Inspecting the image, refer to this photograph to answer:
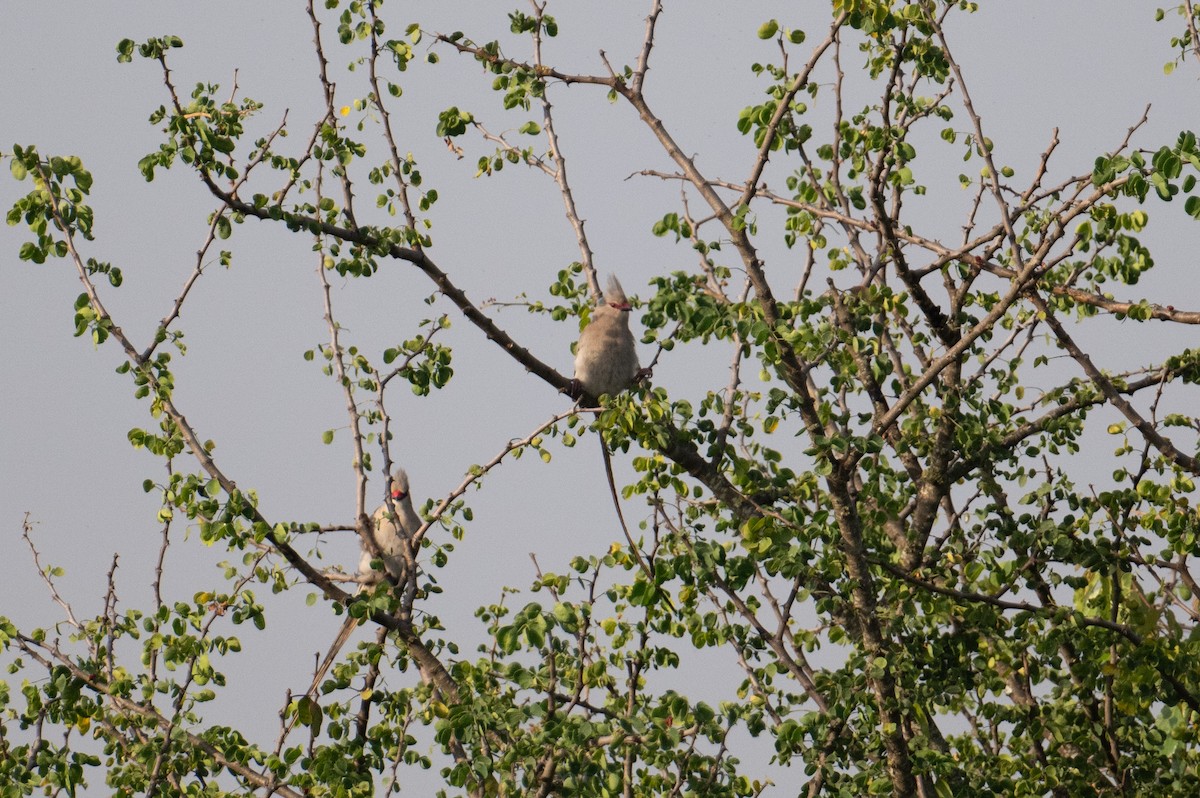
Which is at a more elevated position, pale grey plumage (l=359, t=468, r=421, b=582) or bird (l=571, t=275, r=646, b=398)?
pale grey plumage (l=359, t=468, r=421, b=582)

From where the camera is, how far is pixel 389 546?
8922 mm

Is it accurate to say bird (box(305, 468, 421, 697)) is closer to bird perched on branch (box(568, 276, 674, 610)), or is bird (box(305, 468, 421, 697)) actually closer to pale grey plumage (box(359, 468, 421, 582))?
pale grey plumage (box(359, 468, 421, 582))

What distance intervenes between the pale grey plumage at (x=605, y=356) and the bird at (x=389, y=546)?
1.13 meters

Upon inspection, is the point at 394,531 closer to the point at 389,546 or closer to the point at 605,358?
the point at 389,546

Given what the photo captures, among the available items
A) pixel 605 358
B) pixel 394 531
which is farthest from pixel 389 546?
pixel 605 358

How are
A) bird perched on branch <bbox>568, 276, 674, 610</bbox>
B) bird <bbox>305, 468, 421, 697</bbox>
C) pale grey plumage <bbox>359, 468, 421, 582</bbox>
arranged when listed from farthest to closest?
pale grey plumage <bbox>359, 468, 421, 582</bbox> → bird perched on branch <bbox>568, 276, 674, 610</bbox> → bird <bbox>305, 468, 421, 697</bbox>

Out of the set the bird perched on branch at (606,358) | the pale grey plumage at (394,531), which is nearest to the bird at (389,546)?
the pale grey plumage at (394,531)

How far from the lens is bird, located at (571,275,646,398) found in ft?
23.6

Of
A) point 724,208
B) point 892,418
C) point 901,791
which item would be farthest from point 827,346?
point 901,791

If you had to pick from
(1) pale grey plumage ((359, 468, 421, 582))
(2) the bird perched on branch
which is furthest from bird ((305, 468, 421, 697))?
(2) the bird perched on branch

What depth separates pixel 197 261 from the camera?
5395mm

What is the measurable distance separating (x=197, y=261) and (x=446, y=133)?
1.09 meters

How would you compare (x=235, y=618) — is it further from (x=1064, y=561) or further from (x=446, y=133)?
(x=1064, y=561)

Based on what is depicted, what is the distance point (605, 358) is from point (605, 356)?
1cm
